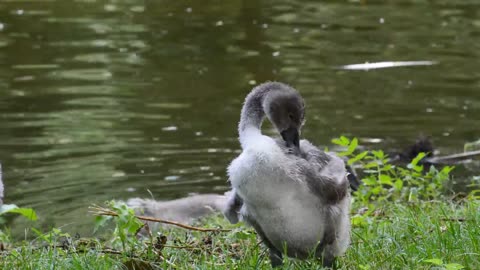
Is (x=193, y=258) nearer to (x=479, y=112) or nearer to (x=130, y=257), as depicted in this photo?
(x=130, y=257)

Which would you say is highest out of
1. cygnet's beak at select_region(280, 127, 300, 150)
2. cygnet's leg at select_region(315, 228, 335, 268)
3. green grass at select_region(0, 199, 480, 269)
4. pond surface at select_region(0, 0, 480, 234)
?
cygnet's beak at select_region(280, 127, 300, 150)

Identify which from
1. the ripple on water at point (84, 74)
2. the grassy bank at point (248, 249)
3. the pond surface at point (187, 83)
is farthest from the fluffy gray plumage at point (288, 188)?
the ripple on water at point (84, 74)

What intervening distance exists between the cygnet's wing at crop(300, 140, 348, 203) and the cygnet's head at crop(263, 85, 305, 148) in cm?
13

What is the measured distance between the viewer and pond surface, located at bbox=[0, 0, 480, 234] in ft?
39.2

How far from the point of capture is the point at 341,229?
18.4ft

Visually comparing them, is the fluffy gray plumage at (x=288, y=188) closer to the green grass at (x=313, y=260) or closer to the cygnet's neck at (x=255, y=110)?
the cygnet's neck at (x=255, y=110)

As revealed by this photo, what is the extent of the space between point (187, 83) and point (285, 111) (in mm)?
10103

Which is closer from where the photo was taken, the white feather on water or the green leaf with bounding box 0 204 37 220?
Answer: the green leaf with bounding box 0 204 37 220

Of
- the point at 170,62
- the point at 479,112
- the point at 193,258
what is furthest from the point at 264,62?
the point at 193,258

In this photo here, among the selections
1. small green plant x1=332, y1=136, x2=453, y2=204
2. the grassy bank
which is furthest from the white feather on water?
the grassy bank

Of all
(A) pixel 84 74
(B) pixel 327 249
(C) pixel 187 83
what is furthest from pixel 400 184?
(A) pixel 84 74

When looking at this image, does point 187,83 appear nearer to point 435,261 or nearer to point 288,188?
point 288,188

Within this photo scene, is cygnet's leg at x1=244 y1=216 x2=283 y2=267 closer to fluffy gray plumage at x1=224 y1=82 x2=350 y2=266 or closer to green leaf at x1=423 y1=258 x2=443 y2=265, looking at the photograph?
fluffy gray plumage at x1=224 y1=82 x2=350 y2=266

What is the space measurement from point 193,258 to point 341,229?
103cm
